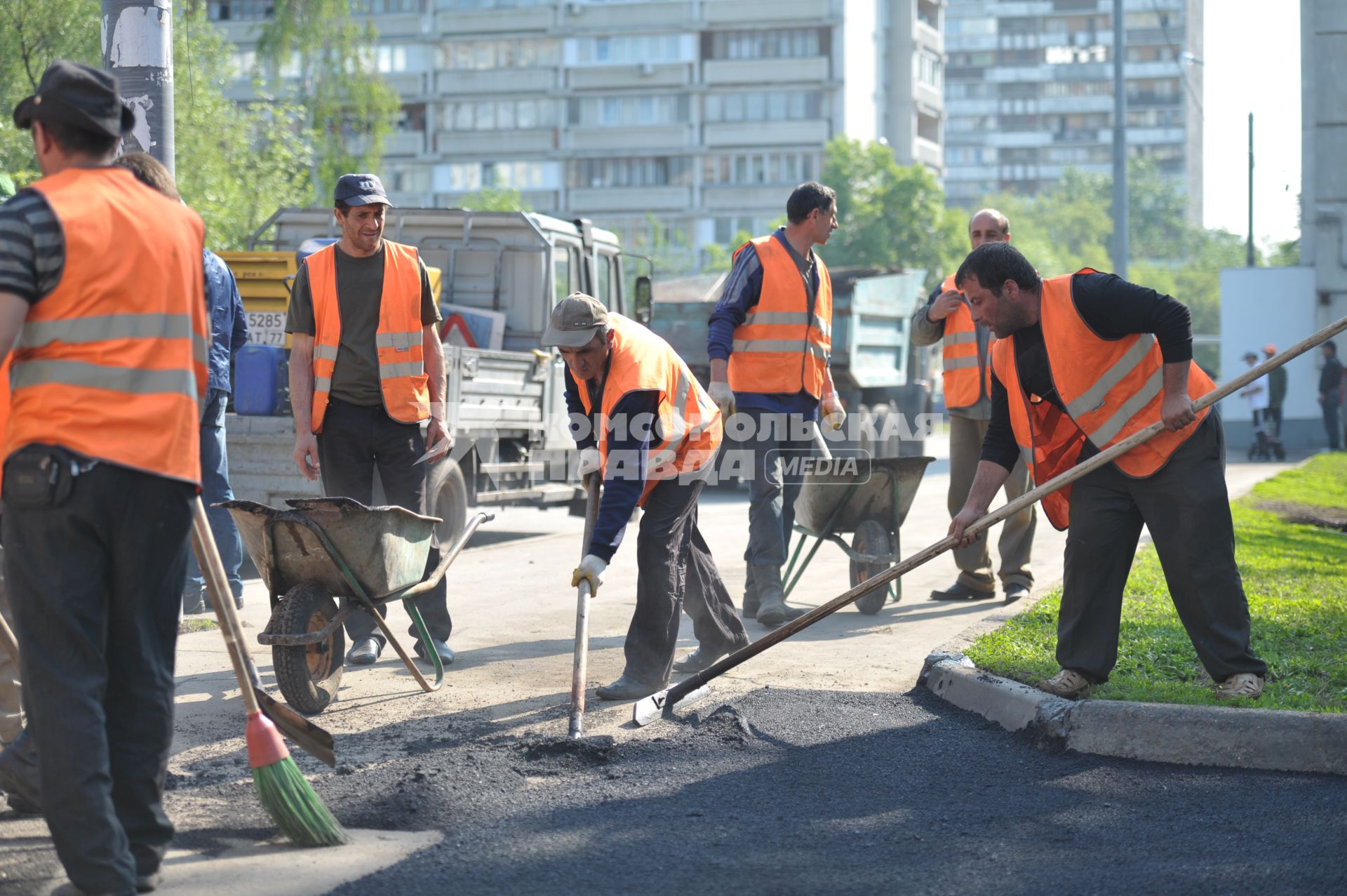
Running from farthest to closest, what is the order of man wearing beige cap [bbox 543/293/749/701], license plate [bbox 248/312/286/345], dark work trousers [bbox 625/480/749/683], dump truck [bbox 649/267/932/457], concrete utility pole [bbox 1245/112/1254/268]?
concrete utility pole [bbox 1245/112/1254/268] < dump truck [bbox 649/267/932/457] < license plate [bbox 248/312/286/345] < dark work trousers [bbox 625/480/749/683] < man wearing beige cap [bbox 543/293/749/701]

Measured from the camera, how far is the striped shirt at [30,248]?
10.3ft

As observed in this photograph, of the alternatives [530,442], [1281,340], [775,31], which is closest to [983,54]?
[775,31]

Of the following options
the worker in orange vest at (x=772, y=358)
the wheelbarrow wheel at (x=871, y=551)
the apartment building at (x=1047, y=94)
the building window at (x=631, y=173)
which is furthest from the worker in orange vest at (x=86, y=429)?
the apartment building at (x=1047, y=94)

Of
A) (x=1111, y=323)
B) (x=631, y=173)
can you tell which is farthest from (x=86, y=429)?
(x=631, y=173)

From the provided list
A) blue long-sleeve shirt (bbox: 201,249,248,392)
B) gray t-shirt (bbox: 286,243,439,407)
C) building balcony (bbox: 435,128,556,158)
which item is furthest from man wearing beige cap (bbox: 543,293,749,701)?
building balcony (bbox: 435,128,556,158)

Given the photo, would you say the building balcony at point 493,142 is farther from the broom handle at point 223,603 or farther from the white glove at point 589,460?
the broom handle at point 223,603

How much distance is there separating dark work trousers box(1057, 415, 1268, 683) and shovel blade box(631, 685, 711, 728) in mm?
1351

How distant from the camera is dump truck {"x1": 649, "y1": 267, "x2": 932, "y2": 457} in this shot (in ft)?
56.4

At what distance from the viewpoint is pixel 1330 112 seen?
79.4 feet

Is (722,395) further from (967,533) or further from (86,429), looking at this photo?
(86,429)

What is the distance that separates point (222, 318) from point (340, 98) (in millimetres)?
27684

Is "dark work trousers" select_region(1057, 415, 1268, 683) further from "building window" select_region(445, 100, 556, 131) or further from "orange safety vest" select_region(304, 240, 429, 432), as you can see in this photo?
"building window" select_region(445, 100, 556, 131)

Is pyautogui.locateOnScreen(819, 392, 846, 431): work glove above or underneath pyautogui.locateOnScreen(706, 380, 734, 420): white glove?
underneath

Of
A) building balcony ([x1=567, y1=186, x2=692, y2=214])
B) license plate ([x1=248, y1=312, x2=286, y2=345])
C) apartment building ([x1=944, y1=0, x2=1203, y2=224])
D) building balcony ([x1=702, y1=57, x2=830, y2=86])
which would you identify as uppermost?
apartment building ([x1=944, y1=0, x2=1203, y2=224])
